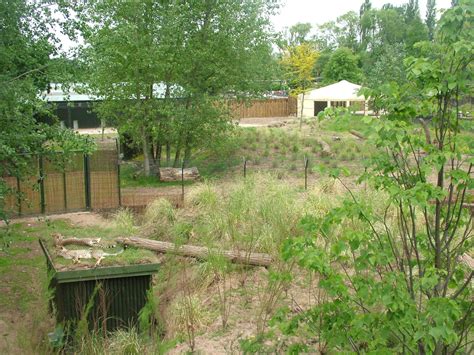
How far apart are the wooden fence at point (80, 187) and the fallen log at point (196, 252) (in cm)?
429

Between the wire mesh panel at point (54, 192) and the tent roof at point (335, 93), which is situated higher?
the tent roof at point (335, 93)

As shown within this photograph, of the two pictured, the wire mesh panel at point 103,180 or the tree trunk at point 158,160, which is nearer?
the wire mesh panel at point 103,180

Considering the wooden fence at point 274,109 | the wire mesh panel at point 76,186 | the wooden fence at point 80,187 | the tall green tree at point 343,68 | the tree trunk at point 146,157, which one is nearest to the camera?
the wooden fence at point 80,187

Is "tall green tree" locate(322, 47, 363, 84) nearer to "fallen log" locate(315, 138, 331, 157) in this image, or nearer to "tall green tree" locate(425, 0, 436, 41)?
"tall green tree" locate(425, 0, 436, 41)

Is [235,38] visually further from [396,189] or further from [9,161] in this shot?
[396,189]

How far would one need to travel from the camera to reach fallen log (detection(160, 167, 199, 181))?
16.7 metres

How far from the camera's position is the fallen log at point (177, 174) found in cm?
1672

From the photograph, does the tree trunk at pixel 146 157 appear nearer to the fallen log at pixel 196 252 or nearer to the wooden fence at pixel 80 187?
the wooden fence at pixel 80 187

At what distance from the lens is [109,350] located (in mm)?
5754

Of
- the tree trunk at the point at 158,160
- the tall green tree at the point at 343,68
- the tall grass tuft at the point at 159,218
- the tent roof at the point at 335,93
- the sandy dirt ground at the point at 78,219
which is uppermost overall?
the tall green tree at the point at 343,68

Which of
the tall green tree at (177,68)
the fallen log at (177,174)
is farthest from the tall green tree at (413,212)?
the fallen log at (177,174)

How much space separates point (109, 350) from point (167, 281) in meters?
1.86

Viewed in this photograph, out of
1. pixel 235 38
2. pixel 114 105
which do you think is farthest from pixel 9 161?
pixel 235 38

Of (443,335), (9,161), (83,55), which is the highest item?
(83,55)
